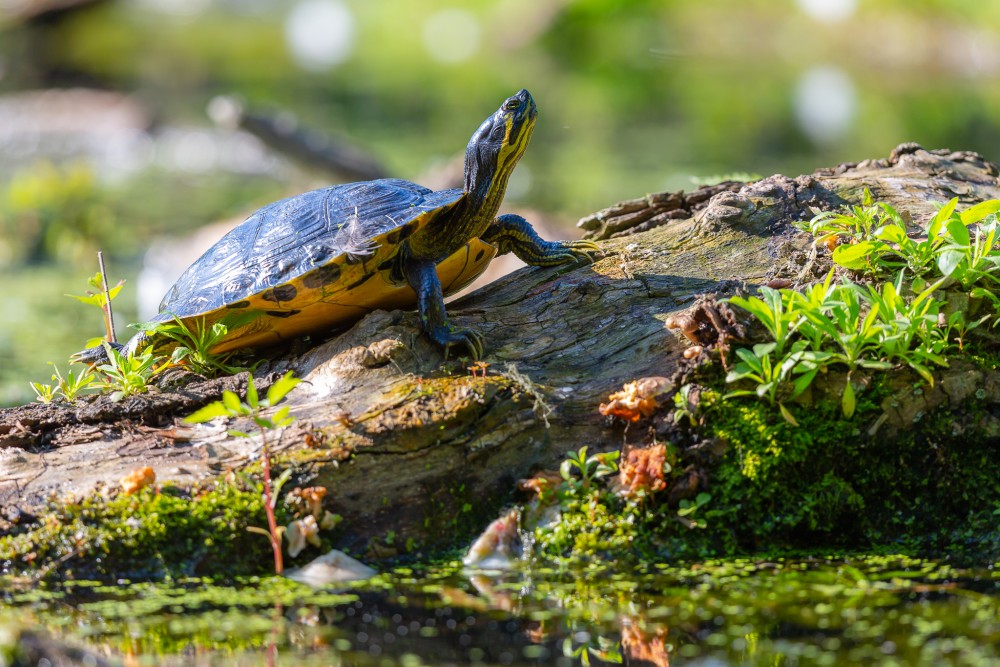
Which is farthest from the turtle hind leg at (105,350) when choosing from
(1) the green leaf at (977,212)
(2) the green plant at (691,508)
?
(1) the green leaf at (977,212)

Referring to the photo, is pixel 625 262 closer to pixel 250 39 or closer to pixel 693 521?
pixel 693 521

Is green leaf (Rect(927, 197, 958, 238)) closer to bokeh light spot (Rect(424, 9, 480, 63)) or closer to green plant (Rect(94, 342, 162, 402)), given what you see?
green plant (Rect(94, 342, 162, 402))

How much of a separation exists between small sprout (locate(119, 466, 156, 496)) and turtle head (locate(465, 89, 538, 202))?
1.79 meters

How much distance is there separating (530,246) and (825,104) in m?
15.7

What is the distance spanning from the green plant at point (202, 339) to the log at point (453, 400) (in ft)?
0.52

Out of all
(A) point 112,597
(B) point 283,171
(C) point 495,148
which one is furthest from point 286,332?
(B) point 283,171

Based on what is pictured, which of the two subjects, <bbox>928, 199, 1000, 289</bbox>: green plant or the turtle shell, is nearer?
<bbox>928, 199, 1000, 289</bbox>: green plant

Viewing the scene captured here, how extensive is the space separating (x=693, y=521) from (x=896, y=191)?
2141 millimetres

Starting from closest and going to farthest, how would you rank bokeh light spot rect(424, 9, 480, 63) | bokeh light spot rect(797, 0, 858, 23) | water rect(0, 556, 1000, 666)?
water rect(0, 556, 1000, 666), bokeh light spot rect(797, 0, 858, 23), bokeh light spot rect(424, 9, 480, 63)

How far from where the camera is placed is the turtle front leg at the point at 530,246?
4551 millimetres

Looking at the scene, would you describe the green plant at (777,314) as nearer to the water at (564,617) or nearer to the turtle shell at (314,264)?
the water at (564,617)

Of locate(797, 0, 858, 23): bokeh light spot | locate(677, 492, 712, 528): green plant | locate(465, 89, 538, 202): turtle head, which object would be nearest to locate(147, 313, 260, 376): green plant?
locate(465, 89, 538, 202): turtle head

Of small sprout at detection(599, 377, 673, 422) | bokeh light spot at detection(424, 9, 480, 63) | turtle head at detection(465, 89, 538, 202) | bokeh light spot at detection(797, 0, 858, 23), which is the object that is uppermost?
bokeh light spot at detection(424, 9, 480, 63)

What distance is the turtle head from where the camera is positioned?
14.1 feet
